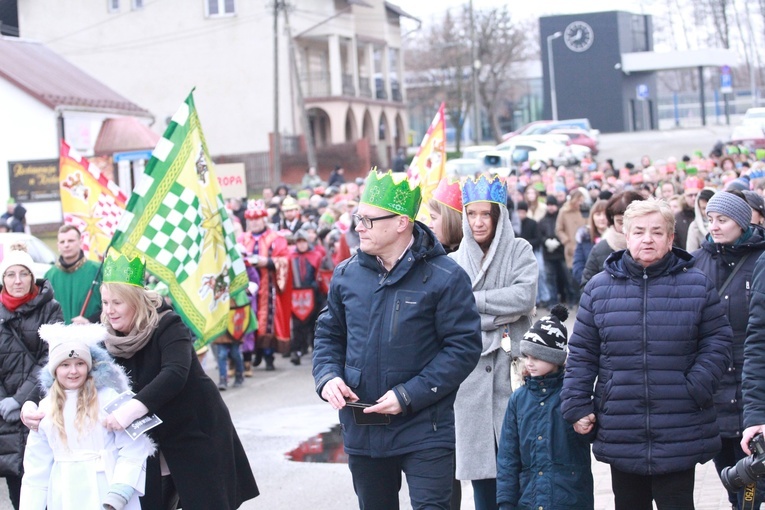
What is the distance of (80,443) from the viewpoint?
549 centimetres

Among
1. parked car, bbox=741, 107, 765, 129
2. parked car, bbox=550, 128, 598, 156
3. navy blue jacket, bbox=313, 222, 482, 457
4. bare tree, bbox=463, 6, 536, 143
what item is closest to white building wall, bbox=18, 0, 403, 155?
parked car, bbox=550, 128, 598, 156

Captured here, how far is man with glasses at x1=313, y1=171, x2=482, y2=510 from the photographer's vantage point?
16.4 ft

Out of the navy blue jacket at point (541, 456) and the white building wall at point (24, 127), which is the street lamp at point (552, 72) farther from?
the navy blue jacket at point (541, 456)

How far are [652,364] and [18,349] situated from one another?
3.53 metres

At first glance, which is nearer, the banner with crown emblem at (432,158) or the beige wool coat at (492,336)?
the beige wool coat at (492,336)

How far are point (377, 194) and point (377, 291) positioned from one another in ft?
1.38

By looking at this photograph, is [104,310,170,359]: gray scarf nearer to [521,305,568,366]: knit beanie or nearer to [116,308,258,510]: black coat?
[116,308,258,510]: black coat

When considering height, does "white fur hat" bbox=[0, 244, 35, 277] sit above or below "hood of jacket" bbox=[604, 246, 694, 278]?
above

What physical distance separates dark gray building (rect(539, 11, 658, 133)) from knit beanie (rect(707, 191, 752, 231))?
7242 centimetres

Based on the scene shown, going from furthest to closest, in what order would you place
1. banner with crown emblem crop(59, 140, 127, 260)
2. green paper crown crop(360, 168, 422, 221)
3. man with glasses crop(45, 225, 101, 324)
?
banner with crown emblem crop(59, 140, 127, 260)
man with glasses crop(45, 225, 101, 324)
green paper crown crop(360, 168, 422, 221)

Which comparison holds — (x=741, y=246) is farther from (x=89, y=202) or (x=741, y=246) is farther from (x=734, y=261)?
(x=89, y=202)

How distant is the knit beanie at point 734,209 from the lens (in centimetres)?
610

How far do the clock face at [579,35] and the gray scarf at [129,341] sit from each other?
7579 centimetres

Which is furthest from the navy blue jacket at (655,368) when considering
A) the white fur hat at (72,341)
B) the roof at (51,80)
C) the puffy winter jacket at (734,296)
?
the roof at (51,80)
